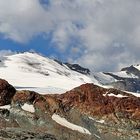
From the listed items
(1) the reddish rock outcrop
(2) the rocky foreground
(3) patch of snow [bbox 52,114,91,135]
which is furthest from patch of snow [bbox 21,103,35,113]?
(1) the reddish rock outcrop

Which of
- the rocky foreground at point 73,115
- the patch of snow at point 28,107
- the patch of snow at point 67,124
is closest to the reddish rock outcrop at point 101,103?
the rocky foreground at point 73,115

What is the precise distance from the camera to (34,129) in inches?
2972

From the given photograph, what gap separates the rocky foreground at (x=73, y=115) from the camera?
256 feet

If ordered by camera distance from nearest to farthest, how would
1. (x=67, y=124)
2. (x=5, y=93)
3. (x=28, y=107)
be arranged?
(x=67, y=124) < (x=28, y=107) < (x=5, y=93)

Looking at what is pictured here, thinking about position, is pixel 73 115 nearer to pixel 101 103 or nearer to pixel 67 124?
pixel 67 124

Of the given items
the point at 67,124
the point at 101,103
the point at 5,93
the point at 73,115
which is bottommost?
the point at 67,124

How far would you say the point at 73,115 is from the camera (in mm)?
87188

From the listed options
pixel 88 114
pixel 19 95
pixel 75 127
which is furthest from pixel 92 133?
pixel 19 95

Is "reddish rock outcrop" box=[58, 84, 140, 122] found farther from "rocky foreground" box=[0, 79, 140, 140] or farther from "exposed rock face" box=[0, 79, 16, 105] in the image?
"exposed rock face" box=[0, 79, 16, 105]

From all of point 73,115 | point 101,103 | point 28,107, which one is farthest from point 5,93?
point 101,103

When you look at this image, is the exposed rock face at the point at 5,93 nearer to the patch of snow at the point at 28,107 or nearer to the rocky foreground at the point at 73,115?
the rocky foreground at the point at 73,115

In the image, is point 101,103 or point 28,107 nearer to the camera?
point 28,107

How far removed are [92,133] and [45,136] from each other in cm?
1515

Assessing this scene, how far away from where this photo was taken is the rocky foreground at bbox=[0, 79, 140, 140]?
78.0 m
